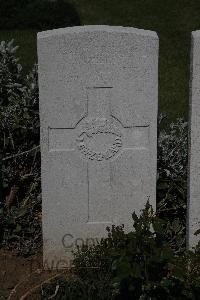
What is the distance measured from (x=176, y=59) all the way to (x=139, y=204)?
17.8 feet

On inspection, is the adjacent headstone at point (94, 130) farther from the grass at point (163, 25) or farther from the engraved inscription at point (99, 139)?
the grass at point (163, 25)

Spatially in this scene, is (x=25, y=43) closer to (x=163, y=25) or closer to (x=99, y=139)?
(x=163, y=25)

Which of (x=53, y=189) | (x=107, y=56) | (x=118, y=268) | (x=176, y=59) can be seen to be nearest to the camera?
(x=118, y=268)

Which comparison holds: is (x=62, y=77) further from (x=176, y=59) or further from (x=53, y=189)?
(x=176, y=59)

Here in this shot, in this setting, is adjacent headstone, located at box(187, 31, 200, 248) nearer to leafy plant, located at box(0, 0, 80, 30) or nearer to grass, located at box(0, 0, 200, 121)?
grass, located at box(0, 0, 200, 121)

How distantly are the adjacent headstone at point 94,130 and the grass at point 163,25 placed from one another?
3.68 m

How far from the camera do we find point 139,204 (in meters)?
5.27

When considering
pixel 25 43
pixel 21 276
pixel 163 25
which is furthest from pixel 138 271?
pixel 163 25

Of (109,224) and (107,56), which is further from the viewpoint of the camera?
(109,224)

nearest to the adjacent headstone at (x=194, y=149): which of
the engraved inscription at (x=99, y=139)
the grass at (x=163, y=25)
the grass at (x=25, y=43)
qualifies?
the engraved inscription at (x=99, y=139)

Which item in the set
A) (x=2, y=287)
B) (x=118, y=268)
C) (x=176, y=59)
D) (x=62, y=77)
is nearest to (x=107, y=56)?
(x=62, y=77)

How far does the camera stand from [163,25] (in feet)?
38.1

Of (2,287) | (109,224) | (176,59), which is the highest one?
(176,59)

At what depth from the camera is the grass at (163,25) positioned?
948 cm
